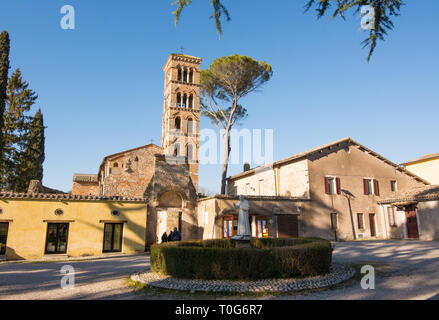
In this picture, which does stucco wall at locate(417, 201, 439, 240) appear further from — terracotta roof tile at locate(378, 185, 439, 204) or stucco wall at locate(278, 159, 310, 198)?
stucco wall at locate(278, 159, 310, 198)

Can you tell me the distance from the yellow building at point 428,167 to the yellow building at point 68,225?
28690 millimetres

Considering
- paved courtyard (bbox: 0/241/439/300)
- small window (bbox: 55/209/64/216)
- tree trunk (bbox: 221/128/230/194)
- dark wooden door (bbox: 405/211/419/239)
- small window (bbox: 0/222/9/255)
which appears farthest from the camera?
tree trunk (bbox: 221/128/230/194)

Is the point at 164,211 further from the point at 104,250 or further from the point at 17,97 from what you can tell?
the point at 17,97

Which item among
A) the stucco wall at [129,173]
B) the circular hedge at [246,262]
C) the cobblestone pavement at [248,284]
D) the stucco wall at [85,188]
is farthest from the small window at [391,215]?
the stucco wall at [85,188]

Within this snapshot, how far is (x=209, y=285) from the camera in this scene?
25.1 feet

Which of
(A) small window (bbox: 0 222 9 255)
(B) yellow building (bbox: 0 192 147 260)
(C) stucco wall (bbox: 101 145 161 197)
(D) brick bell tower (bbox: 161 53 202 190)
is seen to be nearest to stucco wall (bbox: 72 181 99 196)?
(C) stucco wall (bbox: 101 145 161 197)

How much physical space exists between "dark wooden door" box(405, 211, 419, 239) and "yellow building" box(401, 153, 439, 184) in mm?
9767

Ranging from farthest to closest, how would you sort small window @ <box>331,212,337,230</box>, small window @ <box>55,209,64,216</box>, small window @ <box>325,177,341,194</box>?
small window @ <box>325,177,341,194</box>
small window @ <box>331,212,337,230</box>
small window @ <box>55,209,64,216</box>

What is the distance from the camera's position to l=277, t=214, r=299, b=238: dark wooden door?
70.8ft

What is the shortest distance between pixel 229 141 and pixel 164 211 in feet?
46.3

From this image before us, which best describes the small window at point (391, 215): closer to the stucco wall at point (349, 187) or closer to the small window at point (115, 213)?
the stucco wall at point (349, 187)

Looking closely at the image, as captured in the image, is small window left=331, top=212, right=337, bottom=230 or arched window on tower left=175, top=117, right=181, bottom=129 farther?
arched window on tower left=175, top=117, right=181, bottom=129

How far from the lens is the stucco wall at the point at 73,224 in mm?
16125
